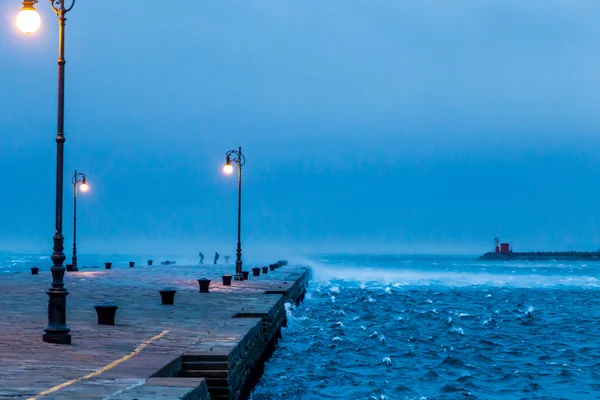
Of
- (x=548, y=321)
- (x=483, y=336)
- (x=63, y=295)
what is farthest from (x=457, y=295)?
(x=63, y=295)

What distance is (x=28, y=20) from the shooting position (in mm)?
14219

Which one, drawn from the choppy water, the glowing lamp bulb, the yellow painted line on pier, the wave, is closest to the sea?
the choppy water

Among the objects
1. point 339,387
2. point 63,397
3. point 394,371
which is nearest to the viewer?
point 63,397

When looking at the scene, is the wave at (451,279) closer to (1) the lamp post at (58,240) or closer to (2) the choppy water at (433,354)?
(2) the choppy water at (433,354)

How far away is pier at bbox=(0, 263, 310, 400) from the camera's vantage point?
32.6 feet

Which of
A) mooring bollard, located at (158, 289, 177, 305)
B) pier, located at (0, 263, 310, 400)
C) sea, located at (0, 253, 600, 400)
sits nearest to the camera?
pier, located at (0, 263, 310, 400)

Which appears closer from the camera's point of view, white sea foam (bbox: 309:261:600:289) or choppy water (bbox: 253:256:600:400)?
choppy water (bbox: 253:256:600:400)

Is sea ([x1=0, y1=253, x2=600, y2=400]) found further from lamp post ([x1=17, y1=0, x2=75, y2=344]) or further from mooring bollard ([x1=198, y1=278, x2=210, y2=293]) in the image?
lamp post ([x1=17, y1=0, x2=75, y2=344])

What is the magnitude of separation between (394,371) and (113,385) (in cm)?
1337

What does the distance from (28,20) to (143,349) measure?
20.9 feet

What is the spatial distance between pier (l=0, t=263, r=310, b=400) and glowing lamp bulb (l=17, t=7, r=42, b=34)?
5.80 m

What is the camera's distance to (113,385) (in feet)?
32.5

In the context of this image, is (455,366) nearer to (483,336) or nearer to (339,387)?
(339,387)

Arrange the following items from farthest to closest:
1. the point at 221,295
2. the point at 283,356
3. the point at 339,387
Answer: the point at 221,295 < the point at 283,356 < the point at 339,387
